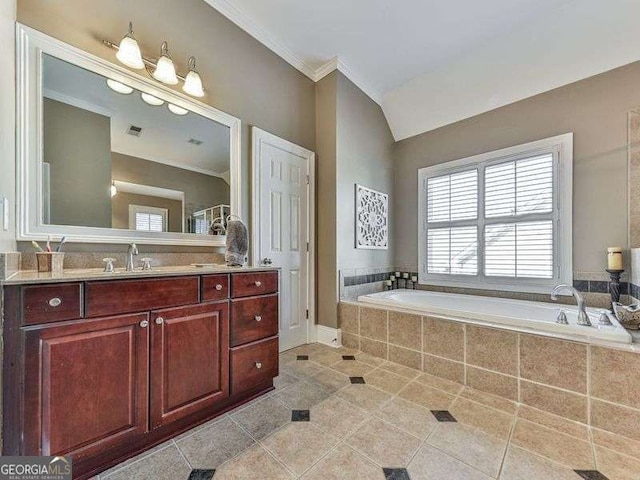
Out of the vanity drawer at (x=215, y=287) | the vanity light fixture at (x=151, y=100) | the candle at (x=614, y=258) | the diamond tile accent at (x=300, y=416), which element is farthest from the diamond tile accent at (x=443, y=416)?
the vanity light fixture at (x=151, y=100)

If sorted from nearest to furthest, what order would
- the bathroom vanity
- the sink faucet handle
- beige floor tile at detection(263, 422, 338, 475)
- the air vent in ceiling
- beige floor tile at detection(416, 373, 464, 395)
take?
the bathroom vanity
beige floor tile at detection(263, 422, 338, 475)
the sink faucet handle
the air vent in ceiling
beige floor tile at detection(416, 373, 464, 395)

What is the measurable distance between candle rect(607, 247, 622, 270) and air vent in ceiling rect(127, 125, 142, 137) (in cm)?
366

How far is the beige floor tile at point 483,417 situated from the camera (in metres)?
1.45

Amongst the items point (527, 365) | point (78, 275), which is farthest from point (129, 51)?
point (527, 365)

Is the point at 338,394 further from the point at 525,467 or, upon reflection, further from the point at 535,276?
the point at 535,276

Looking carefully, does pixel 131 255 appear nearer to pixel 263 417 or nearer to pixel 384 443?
pixel 263 417

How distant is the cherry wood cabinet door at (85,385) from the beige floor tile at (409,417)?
4.21 ft

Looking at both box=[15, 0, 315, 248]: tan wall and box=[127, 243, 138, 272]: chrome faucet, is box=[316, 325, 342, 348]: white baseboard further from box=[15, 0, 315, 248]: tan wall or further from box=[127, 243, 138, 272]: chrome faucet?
box=[127, 243, 138, 272]: chrome faucet

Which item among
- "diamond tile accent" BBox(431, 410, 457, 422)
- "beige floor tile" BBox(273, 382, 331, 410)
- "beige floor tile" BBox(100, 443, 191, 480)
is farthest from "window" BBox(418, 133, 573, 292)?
"beige floor tile" BBox(100, 443, 191, 480)

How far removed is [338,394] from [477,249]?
220 cm

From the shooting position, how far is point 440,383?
196cm

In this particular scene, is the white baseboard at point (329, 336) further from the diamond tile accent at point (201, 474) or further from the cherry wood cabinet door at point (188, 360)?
the diamond tile accent at point (201, 474)

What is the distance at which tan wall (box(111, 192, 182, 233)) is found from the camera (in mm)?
1628

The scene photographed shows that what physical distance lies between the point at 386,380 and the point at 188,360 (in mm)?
1417
